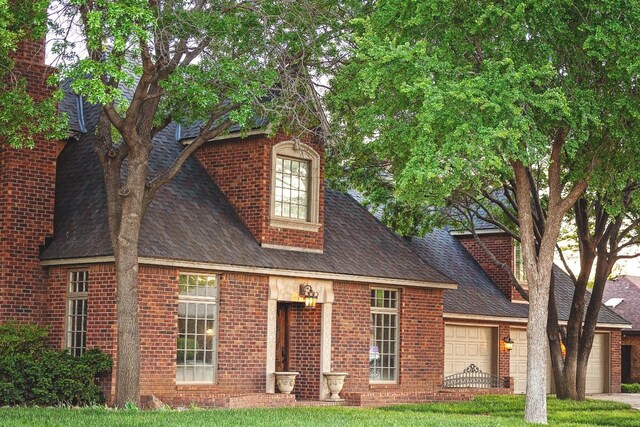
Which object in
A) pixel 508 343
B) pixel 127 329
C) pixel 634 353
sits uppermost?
pixel 127 329

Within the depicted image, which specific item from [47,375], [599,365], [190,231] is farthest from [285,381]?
[599,365]

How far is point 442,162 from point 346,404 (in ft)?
26.5

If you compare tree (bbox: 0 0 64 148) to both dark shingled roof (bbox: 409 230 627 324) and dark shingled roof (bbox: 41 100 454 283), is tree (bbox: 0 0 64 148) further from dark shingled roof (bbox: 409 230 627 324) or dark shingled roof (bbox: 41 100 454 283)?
dark shingled roof (bbox: 409 230 627 324)

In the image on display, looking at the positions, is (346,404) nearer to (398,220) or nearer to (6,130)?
(398,220)

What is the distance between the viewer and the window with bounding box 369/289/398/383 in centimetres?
2677

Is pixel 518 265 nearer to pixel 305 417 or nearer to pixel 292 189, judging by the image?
pixel 292 189

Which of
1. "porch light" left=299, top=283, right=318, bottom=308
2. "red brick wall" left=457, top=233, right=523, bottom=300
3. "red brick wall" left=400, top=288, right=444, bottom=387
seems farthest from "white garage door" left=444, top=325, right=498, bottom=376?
"porch light" left=299, top=283, right=318, bottom=308

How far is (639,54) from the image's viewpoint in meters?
18.8

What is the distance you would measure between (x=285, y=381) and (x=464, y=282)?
34.5 ft

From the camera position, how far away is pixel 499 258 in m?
34.3

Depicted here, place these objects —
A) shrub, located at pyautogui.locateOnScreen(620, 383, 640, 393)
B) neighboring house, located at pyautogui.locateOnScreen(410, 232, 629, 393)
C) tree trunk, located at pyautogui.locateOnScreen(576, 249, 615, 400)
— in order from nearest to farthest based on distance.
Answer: tree trunk, located at pyautogui.locateOnScreen(576, 249, 615, 400)
neighboring house, located at pyautogui.locateOnScreen(410, 232, 629, 393)
shrub, located at pyautogui.locateOnScreen(620, 383, 640, 393)

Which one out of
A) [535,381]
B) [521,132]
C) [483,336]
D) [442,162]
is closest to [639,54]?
[521,132]

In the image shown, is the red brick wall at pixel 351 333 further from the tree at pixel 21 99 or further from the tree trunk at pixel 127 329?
the tree at pixel 21 99

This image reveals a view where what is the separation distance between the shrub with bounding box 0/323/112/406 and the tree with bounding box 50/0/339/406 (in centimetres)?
140
